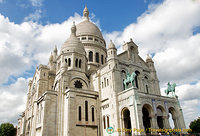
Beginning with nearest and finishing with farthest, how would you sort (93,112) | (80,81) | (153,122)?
(153,122) < (93,112) < (80,81)

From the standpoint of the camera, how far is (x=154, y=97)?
34156 mm

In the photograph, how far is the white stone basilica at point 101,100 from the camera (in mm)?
33125

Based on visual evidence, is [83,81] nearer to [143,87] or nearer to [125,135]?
[143,87]

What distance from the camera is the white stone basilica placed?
109ft

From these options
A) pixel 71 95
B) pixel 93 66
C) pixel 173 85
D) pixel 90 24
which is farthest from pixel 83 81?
pixel 90 24

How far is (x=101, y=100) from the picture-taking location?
1551 inches

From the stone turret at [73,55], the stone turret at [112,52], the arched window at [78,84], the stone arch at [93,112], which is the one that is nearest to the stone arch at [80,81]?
the arched window at [78,84]

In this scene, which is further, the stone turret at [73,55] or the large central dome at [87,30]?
the large central dome at [87,30]

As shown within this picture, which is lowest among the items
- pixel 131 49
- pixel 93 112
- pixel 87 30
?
pixel 93 112

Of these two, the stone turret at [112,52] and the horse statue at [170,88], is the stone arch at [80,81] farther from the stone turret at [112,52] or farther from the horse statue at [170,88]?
the horse statue at [170,88]

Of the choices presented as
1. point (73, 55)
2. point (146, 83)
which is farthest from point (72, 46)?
point (146, 83)

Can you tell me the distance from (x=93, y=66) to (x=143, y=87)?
18587 mm

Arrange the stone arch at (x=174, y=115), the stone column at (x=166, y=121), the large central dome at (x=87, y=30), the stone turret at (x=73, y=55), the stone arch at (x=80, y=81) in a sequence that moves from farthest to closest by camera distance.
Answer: the large central dome at (x=87, y=30), the stone turret at (x=73, y=55), the stone arch at (x=80, y=81), the stone arch at (x=174, y=115), the stone column at (x=166, y=121)

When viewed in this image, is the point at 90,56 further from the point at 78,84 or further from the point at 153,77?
the point at 153,77
